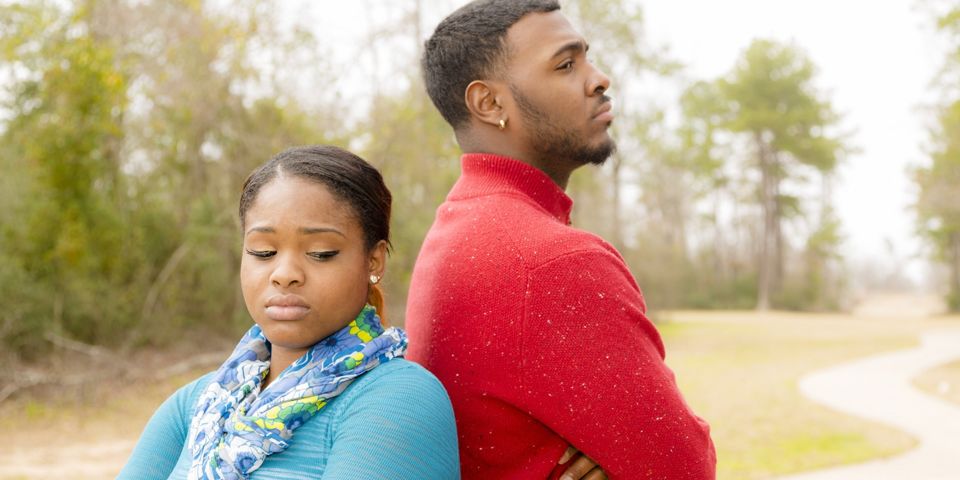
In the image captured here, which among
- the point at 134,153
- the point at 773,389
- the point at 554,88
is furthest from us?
the point at 134,153

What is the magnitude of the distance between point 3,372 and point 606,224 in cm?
1953

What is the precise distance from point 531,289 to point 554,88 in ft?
1.62

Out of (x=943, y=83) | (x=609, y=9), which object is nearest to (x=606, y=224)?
(x=609, y=9)

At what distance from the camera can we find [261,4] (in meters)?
10.8

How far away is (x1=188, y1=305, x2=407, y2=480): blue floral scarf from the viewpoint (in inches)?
58.0

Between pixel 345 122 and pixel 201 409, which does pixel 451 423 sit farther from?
pixel 345 122

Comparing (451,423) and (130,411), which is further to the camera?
(130,411)

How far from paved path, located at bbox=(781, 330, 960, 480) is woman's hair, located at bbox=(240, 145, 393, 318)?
19.1ft

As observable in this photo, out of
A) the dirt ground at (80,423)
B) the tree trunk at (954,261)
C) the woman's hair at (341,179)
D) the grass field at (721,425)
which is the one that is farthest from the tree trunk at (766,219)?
the woman's hair at (341,179)

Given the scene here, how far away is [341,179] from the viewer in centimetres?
160

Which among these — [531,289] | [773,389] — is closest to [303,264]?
[531,289]

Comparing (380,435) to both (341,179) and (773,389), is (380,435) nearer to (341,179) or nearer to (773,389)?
(341,179)

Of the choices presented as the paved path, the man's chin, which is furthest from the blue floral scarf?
the paved path

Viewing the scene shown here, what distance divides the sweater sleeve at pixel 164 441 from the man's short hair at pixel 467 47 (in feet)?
2.67
